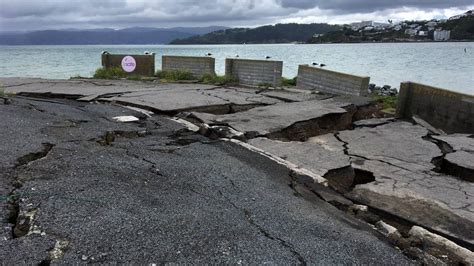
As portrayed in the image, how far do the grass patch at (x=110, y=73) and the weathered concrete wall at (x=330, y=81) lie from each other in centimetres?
832

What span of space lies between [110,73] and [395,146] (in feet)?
47.6

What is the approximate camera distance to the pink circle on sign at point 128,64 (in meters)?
20.0

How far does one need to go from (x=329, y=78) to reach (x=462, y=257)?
1170 centimetres

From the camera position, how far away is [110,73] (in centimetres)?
1958

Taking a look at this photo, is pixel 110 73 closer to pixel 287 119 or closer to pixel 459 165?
pixel 287 119

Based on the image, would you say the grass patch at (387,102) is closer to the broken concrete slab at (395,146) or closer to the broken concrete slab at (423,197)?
the broken concrete slab at (395,146)

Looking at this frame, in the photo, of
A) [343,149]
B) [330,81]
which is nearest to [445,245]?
[343,149]

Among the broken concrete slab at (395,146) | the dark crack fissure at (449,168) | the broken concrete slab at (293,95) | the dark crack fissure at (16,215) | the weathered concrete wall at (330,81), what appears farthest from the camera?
the weathered concrete wall at (330,81)

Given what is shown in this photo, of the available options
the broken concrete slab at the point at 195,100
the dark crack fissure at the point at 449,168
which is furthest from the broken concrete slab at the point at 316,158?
the broken concrete slab at the point at 195,100

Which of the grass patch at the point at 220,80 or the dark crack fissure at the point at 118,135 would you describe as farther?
the grass patch at the point at 220,80

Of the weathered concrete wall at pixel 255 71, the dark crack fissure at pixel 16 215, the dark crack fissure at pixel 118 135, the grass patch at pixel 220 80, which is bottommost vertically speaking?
the dark crack fissure at pixel 118 135

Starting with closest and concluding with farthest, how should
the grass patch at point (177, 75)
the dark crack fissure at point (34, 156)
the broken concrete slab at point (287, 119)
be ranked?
the dark crack fissure at point (34, 156), the broken concrete slab at point (287, 119), the grass patch at point (177, 75)

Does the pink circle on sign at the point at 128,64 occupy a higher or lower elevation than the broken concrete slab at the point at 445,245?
higher

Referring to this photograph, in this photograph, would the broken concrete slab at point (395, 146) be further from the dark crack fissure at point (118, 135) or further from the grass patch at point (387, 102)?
the dark crack fissure at point (118, 135)
